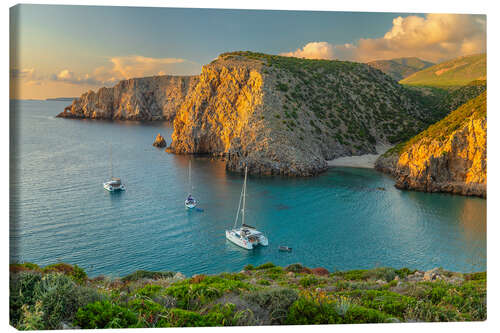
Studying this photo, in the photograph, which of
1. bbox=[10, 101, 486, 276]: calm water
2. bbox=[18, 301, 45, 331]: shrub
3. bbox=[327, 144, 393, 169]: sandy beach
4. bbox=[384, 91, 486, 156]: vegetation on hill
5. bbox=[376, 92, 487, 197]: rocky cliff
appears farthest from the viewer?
bbox=[327, 144, 393, 169]: sandy beach

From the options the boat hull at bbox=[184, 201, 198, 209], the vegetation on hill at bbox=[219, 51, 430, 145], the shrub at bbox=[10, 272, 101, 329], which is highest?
the vegetation on hill at bbox=[219, 51, 430, 145]

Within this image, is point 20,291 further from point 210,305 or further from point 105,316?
point 210,305

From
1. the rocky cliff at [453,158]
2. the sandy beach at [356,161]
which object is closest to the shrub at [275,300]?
the rocky cliff at [453,158]

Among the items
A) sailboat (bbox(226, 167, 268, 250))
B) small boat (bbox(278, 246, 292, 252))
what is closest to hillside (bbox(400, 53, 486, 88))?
sailboat (bbox(226, 167, 268, 250))

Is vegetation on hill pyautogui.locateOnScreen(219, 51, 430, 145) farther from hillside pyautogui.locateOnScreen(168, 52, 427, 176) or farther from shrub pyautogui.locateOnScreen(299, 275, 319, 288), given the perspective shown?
shrub pyautogui.locateOnScreen(299, 275, 319, 288)

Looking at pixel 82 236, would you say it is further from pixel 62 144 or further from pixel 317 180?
pixel 62 144
